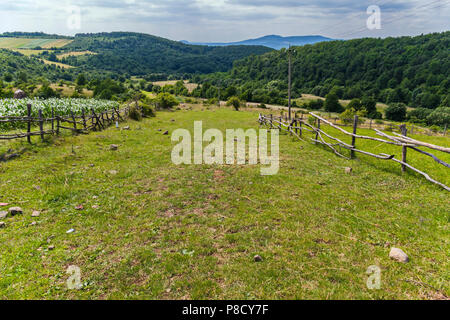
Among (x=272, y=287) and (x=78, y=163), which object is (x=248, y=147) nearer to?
(x=78, y=163)

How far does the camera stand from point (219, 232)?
496 cm

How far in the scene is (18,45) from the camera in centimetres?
17562

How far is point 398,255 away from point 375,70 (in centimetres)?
12836

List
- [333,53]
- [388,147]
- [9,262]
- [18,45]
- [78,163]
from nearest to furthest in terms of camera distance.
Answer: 1. [9,262]
2. [78,163]
3. [388,147]
4. [333,53]
5. [18,45]

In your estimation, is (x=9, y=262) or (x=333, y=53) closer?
(x=9, y=262)

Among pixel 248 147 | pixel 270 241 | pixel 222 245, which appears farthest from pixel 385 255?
pixel 248 147

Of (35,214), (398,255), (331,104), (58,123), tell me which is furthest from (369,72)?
(35,214)

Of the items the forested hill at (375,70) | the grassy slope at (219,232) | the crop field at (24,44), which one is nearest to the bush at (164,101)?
the grassy slope at (219,232)

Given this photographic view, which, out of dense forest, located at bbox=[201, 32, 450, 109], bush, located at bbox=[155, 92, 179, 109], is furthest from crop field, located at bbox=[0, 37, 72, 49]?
bush, located at bbox=[155, 92, 179, 109]

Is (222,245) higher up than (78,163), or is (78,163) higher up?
(78,163)

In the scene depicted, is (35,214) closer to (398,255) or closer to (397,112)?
(398,255)

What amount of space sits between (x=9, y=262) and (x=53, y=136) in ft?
34.3

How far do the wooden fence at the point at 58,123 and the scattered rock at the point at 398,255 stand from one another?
13.8m

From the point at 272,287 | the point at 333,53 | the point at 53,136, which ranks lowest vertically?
the point at 272,287
